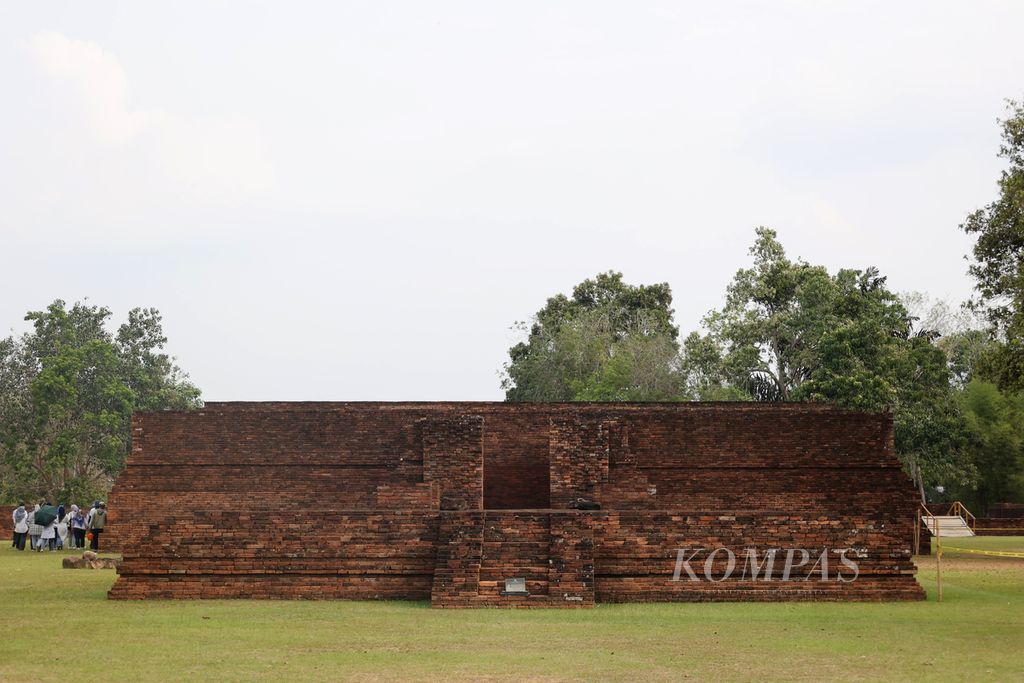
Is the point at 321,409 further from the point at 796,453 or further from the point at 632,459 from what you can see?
the point at 796,453

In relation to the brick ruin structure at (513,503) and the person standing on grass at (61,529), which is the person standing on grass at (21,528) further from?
the brick ruin structure at (513,503)

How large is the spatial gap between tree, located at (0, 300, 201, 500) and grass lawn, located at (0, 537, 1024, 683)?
27.4m

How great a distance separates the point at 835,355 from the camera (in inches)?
1326

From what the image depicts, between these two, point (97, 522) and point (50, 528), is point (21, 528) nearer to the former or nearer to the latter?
point (50, 528)

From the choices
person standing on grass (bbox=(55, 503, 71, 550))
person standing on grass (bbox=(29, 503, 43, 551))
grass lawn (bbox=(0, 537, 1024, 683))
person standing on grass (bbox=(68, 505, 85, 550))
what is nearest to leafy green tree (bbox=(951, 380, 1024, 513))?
person standing on grass (bbox=(68, 505, 85, 550))

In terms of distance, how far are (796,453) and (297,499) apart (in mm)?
7833

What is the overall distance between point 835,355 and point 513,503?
1581 centimetres

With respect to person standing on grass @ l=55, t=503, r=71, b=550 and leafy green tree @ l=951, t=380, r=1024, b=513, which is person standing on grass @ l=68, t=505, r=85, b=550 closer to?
person standing on grass @ l=55, t=503, r=71, b=550

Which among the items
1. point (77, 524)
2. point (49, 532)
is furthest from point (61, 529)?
point (49, 532)

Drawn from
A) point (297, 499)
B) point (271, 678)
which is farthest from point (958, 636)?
point (297, 499)

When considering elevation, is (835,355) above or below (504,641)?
above

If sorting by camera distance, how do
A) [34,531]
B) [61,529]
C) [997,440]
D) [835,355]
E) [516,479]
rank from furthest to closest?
1. [997,440]
2. [835,355]
3. [61,529]
4. [34,531]
5. [516,479]

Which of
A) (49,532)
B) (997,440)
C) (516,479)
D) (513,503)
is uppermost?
(997,440)

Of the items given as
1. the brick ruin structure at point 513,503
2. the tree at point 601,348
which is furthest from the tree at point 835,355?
the brick ruin structure at point 513,503
